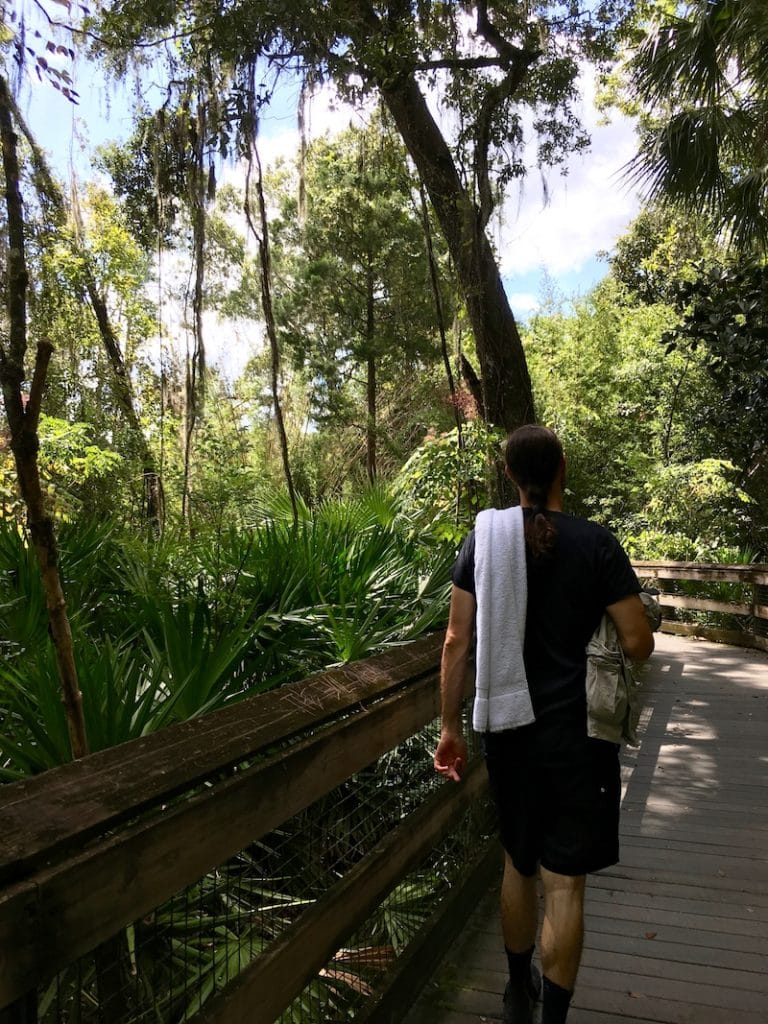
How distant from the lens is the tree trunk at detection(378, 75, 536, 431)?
686 cm

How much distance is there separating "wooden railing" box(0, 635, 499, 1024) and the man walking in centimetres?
39

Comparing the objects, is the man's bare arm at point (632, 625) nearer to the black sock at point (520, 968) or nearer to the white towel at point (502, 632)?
the white towel at point (502, 632)

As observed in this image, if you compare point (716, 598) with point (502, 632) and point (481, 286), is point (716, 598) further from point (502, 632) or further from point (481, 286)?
point (502, 632)

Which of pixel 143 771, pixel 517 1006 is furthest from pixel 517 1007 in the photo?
pixel 143 771

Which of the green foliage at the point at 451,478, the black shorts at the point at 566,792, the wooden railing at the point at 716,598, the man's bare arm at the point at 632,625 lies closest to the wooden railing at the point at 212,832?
the black shorts at the point at 566,792

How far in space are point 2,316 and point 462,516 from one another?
3777 millimetres

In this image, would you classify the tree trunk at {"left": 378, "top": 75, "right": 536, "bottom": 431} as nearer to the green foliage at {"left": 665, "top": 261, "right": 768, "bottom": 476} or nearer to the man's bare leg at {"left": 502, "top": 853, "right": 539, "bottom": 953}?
the green foliage at {"left": 665, "top": 261, "right": 768, "bottom": 476}

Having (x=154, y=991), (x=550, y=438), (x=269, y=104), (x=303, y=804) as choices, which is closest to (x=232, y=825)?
(x=303, y=804)

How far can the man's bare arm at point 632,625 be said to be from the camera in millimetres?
2168

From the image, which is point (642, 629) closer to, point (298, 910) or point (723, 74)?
point (298, 910)

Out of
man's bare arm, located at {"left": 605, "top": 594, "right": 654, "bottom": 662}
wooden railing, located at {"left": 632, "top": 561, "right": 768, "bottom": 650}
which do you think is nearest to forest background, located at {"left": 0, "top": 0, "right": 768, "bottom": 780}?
wooden railing, located at {"left": 632, "top": 561, "right": 768, "bottom": 650}

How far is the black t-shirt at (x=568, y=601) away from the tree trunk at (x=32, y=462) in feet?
4.09

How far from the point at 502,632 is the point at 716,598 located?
1048 centimetres

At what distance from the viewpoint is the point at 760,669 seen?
8.49m
